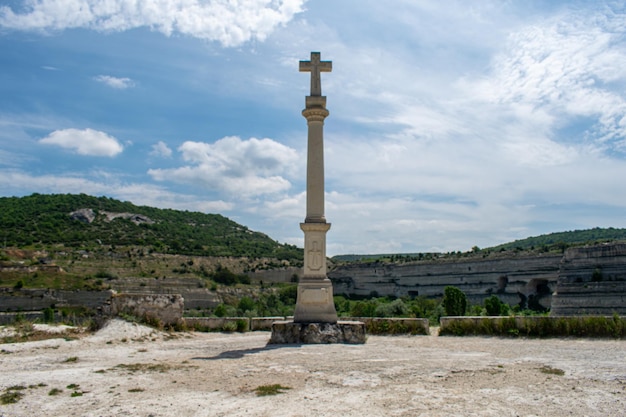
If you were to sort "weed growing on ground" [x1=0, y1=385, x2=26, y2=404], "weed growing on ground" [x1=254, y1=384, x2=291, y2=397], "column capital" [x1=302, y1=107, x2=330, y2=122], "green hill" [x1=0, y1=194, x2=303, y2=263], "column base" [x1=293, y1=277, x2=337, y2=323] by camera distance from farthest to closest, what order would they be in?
"green hill" [x1=0, y1=194, x2=303, y2=263]
"column capital" [x1=302, y1=107, x2=330, y2=122]
"column base" [x1=293, y1=277, x2=337, y2=323]
"weed growing on ground" [x1=254, y1=384, x2=291, y2=397]
"weed growing on ground" [x1=0, y1=385, x2=26, y2=404]

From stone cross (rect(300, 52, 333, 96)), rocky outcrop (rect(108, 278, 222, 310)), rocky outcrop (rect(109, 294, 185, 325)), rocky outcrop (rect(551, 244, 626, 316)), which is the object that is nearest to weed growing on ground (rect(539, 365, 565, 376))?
stone cross (rect(300, 52, 333, 96))

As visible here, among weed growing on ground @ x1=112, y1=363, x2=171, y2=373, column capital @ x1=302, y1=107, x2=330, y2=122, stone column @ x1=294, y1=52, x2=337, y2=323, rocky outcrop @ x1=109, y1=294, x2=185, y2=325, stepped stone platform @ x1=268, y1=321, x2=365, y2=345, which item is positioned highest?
column capital @ x1=302, y1=107, x2=330, y2=122

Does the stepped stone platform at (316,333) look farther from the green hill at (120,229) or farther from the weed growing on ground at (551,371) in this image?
the green hill at (120,229)

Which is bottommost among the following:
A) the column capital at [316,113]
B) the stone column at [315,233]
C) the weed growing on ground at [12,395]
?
the weed growing on ground at [12,395]

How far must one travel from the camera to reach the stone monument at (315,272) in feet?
40.1

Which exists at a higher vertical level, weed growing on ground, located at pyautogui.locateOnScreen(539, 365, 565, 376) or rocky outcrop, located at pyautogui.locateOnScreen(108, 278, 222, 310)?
rocky outcrop, located at pyautogui.locateOnScreen(108, 278, 222, 310)

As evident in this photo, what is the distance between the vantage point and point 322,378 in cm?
743

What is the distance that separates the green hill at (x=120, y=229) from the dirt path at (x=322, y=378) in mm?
71438

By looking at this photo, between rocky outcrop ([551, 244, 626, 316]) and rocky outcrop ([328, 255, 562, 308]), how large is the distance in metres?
14.0

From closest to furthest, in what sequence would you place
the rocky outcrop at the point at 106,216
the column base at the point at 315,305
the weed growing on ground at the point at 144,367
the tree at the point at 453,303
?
the weed growing on ground at the point at 144,367 → the column base at the point at 315,305 → the tree at the point at 453,303 → the rocky outcrop at the point at 106,216

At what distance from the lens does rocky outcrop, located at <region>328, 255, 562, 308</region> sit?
66750 millimetres

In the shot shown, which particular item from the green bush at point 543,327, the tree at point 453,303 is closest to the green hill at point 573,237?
the tree at point 453,303

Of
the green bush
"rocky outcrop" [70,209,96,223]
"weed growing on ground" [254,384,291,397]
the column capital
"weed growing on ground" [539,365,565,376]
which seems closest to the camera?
"weed growing on ground" [254,384,291,397]

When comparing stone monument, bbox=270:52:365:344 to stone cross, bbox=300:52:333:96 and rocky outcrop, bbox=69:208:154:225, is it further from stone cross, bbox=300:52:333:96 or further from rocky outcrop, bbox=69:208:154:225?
rocky outcrop, bbox=69:208:154:225
